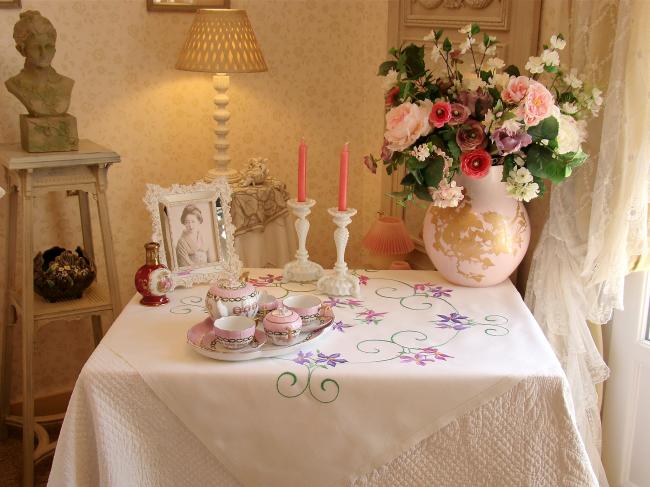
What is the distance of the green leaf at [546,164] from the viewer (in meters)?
1.85

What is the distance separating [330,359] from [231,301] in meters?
0.27

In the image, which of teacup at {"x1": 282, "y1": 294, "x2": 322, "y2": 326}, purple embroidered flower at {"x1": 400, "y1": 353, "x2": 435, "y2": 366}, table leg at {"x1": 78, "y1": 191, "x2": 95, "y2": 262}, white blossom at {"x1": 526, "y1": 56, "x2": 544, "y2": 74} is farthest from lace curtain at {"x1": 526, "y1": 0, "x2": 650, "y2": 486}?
table leg at {"x1": 78, "y1": 191, "x2": 95, "y2": 262}

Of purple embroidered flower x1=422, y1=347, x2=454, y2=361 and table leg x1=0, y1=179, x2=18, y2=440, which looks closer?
purple embroidered flower x1=422, y1=347, x2=454, y2=361

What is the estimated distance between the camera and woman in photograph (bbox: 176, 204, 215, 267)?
6.75 ft

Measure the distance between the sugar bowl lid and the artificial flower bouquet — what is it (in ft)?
1.43

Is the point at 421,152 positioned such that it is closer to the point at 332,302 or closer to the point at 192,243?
the point at 332,302

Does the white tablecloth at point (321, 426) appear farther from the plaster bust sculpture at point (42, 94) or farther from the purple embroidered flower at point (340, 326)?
the plaster bust sculpture at point (42, 94)

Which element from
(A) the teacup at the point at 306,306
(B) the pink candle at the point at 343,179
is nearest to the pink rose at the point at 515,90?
(B) the pink candle at the point at 343,179

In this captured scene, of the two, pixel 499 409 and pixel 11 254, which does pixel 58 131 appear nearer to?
pixel 11 254

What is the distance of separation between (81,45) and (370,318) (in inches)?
59.8

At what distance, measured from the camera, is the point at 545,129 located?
5.94 ft

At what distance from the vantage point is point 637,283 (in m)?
2.10

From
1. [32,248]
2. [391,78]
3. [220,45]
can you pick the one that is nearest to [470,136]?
[391,78]

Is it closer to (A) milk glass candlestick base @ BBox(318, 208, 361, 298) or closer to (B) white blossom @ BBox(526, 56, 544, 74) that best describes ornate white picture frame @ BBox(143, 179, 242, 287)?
(A) milk glass candlestick base @ BBox(318, 208, 361, 298)
